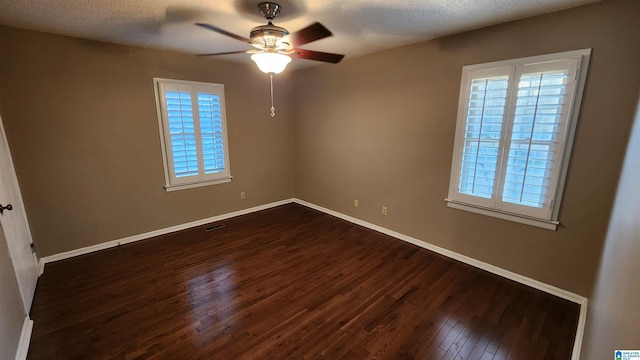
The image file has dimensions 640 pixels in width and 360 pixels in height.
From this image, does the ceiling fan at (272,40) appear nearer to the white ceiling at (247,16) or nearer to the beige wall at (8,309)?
the white ceiling at (247,16)

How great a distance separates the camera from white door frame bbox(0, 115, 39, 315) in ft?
6.76

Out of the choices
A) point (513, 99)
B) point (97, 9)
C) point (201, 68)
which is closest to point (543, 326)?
point (513, 99)

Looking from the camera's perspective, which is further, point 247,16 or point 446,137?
point 446,137

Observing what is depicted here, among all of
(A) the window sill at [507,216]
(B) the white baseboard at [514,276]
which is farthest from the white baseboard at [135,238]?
(A) the window sill at [507,216]

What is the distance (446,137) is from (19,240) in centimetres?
428

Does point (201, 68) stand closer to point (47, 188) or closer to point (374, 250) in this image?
point (47, 188)

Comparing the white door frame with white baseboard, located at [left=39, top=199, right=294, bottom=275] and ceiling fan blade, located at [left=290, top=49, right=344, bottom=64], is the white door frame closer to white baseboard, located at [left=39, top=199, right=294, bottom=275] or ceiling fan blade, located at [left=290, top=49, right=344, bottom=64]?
white baseboard, located at [left=39, top=199, right=294, bottom=275]

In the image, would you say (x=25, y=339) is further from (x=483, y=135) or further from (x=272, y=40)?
(x=483, y=135)

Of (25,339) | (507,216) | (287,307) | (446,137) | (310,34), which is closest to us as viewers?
(25,339)

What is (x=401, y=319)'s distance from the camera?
2.13m

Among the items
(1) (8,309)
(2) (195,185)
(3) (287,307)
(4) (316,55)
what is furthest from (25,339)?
(4) (316,55)

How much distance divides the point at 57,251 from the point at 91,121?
155cm

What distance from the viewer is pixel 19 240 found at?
2.30 m

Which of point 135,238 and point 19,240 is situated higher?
point 19,240
